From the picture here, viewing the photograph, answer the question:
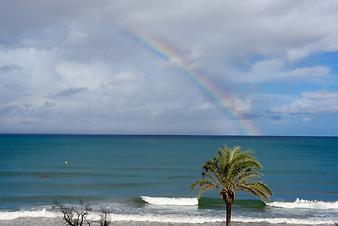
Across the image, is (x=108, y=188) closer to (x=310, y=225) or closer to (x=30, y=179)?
(x=30, y=179)

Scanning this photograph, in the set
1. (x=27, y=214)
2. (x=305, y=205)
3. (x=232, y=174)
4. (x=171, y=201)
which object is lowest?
(x=27, y=214)

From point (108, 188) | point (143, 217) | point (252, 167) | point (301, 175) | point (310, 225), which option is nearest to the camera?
point (252, 167)

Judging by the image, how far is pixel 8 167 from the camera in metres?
102

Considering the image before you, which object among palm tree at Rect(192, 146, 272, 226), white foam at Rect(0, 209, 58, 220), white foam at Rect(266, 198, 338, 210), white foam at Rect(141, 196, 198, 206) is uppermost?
palm tree at Rect(192, 146, 272, 226)

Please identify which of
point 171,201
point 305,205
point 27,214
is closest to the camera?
point 27,214

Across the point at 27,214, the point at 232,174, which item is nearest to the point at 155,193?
the point at 27,214

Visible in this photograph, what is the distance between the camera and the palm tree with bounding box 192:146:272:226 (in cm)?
2598

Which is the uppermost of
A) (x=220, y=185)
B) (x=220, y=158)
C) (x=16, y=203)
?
(x=220, y=158)

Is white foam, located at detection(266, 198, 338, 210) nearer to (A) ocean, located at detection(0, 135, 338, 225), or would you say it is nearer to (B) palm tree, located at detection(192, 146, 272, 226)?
(A) ocean, located at detection(0, 135, 338, 225)

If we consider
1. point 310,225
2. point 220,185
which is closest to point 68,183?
point 310,225

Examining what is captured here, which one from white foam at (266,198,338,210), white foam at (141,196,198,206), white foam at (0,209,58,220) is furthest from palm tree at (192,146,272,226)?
white foam at (141,196,198,206)

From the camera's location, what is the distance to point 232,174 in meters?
26.0

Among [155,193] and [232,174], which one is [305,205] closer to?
[155,193]

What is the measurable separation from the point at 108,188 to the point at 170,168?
108 ft
